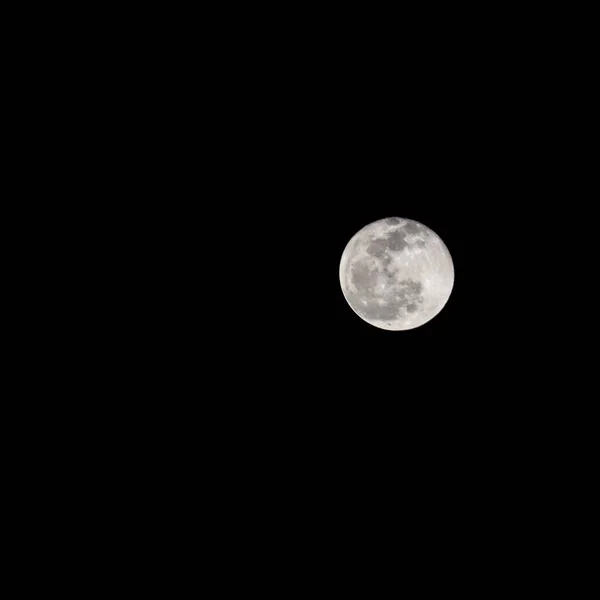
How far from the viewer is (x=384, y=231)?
14.8 ft

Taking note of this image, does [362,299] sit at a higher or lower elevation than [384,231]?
lower

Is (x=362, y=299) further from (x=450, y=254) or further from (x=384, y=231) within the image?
(x=450, y=254)

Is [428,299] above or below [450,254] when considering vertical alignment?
below

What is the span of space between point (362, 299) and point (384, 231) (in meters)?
0.59

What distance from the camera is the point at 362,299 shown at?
15.0ft

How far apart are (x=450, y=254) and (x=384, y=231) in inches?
25.8

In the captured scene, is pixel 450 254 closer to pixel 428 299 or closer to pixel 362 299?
pixel 428 299

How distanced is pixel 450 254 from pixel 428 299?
527 mm

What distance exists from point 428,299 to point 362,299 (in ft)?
1.76

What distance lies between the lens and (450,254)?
15.5 feet

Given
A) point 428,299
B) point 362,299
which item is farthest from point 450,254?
point 362,299

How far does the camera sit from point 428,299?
14.6 feet
